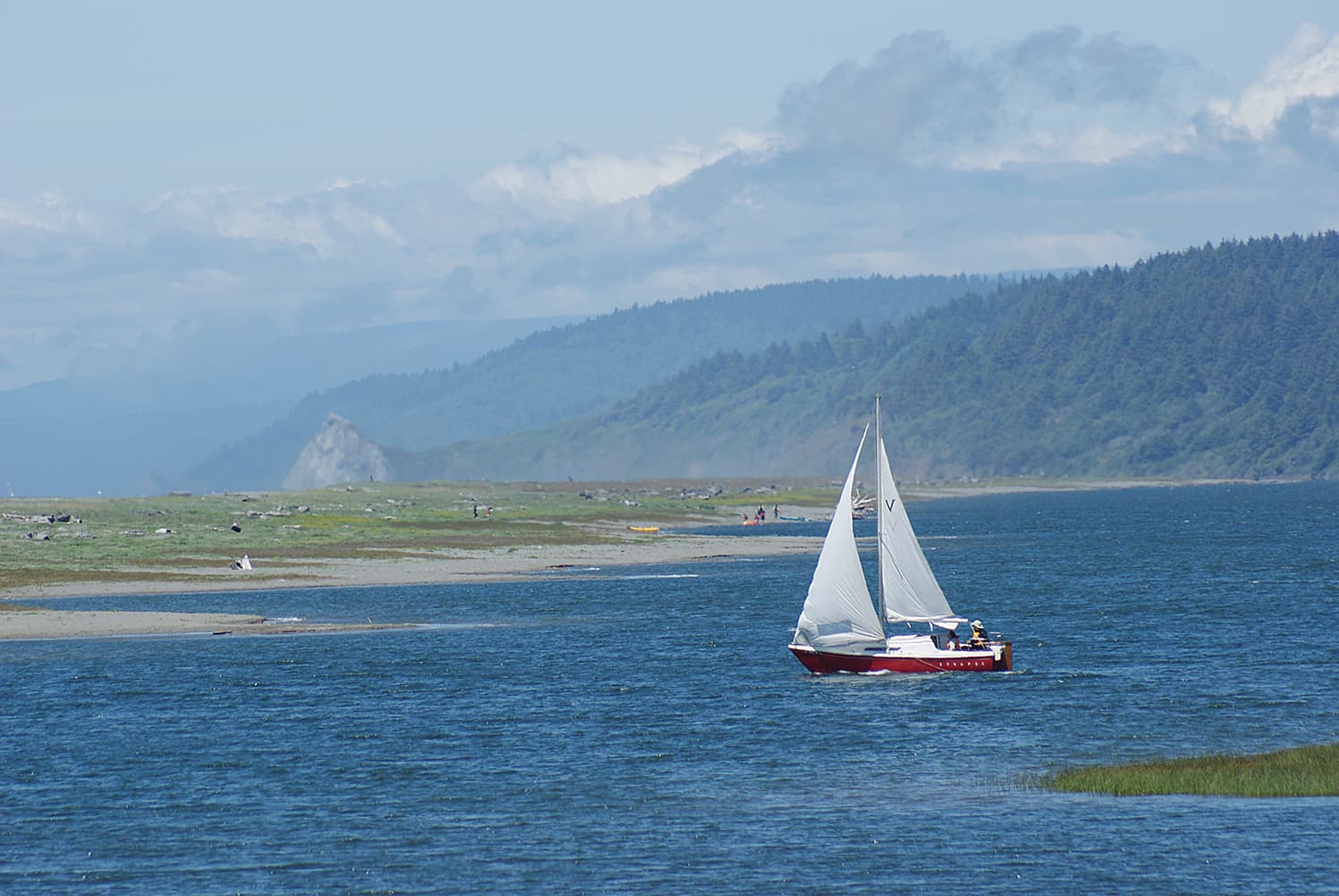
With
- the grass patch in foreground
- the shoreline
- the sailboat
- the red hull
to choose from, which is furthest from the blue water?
the shoreline

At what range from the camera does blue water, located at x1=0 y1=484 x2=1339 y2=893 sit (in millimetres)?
36625

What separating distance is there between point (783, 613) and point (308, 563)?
39040mm

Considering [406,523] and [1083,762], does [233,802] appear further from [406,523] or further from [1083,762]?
[406,523]

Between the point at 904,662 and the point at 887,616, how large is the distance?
173 centimetres

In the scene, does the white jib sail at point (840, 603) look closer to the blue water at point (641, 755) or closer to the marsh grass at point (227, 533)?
the blue water at point (641, 755)

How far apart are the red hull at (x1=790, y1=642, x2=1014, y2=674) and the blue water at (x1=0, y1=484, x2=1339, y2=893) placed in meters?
0.59

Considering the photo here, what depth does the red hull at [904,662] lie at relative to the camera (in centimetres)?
6462

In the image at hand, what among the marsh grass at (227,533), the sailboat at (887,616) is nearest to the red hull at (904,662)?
the sailboat at (887,616)

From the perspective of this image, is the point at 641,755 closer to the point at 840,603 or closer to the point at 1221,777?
the point at 1221,777

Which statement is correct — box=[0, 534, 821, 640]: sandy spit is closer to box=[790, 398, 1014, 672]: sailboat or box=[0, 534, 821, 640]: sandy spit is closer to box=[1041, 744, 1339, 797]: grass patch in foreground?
box=[790, 398, 1014, 672]: sailboat

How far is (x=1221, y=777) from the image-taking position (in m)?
43.4

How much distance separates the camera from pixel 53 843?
129 feet

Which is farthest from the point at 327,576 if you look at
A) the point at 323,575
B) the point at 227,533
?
the point at 227,533

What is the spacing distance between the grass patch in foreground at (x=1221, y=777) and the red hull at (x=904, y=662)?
19.1 metres
